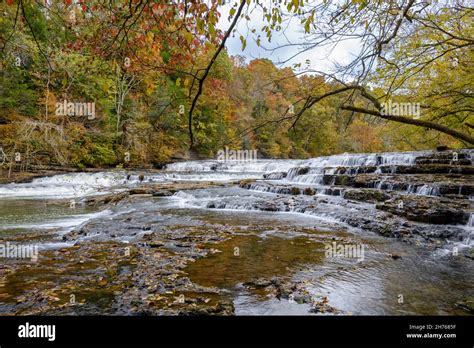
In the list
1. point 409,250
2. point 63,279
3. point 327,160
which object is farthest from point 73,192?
point 327,160

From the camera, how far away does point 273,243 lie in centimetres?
632

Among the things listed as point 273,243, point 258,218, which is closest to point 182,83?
point 273,243

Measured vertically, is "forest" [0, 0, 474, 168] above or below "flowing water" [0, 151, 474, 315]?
above

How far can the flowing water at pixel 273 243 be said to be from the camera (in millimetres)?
3803

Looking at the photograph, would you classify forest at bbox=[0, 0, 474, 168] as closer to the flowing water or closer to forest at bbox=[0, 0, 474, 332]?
forest at bbox=[0, 0, 474, 332]

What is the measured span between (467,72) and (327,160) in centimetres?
1338

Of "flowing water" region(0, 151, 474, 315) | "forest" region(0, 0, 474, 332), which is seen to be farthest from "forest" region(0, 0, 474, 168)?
"flowing water" region(0, 151, 474, 315)

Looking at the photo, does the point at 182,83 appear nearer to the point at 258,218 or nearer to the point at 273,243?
the point at 273,243

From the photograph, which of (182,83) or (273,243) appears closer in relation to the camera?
Answer: (182,83)

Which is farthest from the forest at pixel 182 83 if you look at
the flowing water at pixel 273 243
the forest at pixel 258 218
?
the flowing water at pixel 273 243

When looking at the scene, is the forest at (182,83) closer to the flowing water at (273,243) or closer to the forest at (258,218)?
the forest at (258,218)

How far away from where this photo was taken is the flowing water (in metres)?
3.80

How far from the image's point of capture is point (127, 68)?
347 cm
